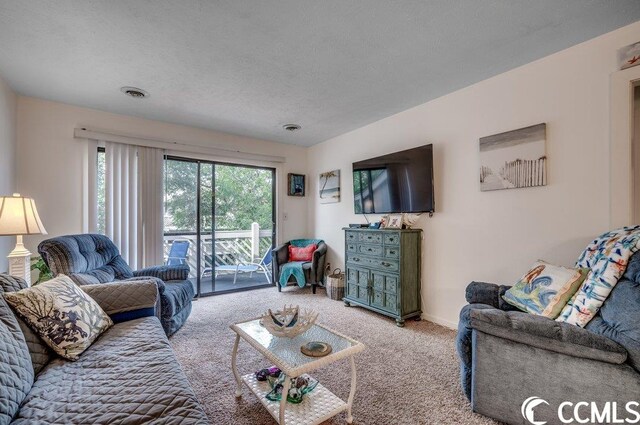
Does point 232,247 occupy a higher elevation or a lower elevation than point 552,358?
higher

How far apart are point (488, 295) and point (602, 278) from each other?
65 centimetres

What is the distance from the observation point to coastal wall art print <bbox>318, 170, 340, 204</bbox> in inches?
171

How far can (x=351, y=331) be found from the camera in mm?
2793

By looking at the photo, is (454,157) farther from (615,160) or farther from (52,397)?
(52,397)

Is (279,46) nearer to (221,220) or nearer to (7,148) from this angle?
(7,148)

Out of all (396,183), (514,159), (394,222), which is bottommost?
(394,222)

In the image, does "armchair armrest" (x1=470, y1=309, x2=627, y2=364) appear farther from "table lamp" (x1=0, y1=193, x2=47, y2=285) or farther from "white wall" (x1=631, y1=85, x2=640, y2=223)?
"table lamp" (x1=0, y1=193, x2=47, y2=285)

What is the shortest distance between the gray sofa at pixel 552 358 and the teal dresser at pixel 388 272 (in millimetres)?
1317

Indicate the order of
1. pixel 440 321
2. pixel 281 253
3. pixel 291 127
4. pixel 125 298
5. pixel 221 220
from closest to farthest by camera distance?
pixel 125 298
pixel 440 321
pixel 291 127
pixel 221 220
pixel 281 253

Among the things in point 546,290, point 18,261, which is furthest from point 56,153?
point 546,290

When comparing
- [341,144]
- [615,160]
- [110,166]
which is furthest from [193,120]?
[615,160]

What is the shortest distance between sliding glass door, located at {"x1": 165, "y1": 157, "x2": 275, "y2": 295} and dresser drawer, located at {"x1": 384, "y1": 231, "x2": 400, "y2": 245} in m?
2.24

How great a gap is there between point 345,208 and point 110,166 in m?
3.04

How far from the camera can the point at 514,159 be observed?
7.86ft
